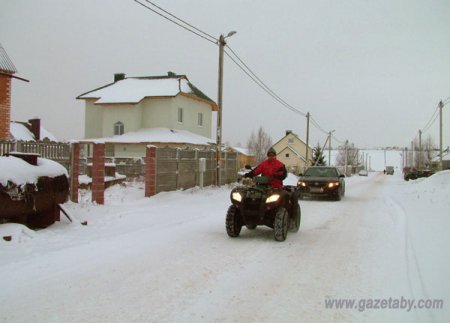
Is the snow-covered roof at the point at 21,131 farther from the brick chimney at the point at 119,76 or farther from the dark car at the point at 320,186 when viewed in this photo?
the dark car at the point at 320,186

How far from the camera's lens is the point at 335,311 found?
14.9 feet

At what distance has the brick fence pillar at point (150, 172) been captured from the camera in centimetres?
1500

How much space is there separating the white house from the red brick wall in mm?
12218

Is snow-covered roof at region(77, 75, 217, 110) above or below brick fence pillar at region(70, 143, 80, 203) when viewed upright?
above

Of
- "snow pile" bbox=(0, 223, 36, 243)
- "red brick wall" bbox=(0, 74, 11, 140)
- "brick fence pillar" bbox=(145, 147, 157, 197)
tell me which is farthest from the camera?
"red brick wall" bbox=(0, 74, 11, 140)

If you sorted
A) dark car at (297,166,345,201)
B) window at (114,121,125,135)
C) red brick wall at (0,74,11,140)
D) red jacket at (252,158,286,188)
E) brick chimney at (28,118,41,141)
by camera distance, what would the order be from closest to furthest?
1. red jacket at (252,158,286,188)
2. dark car at (297,166,345,201)
3. red brick wall at (0,74,11,140)
4. window at (114,121,125,135)
5. brick chimney at (28,118,41,141)

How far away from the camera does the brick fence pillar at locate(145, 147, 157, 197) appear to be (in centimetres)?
1500

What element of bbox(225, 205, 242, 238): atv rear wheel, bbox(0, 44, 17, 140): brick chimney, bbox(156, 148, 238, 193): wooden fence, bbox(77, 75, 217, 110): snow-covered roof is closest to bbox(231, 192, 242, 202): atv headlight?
bbox(225, 205, 242, 238): atv rear wheel

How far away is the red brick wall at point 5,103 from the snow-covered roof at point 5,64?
15.2 inches

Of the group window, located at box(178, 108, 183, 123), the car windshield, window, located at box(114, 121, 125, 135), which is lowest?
the car windshield

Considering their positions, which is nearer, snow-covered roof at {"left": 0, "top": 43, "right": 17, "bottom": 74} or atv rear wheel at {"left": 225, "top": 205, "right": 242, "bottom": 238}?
atv rear wheel at {"left": 225, "top": 205, "right": 242, "bottom": 238}

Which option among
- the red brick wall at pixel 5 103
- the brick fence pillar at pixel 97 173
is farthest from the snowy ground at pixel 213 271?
the red brick wall at pixel 5 103

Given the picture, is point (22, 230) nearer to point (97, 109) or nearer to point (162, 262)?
point (162, 262)

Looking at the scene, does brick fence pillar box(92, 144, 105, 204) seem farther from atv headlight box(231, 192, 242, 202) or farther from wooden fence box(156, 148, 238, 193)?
atv headlight box(231, 192, 242, 202)
